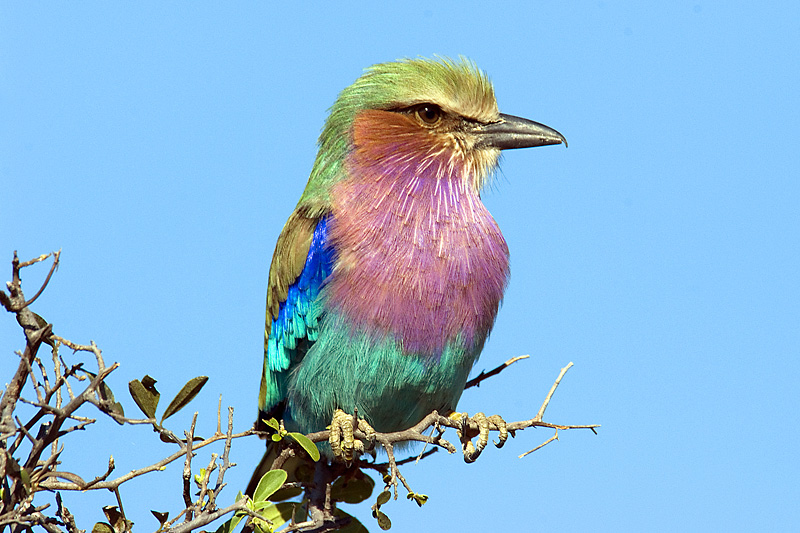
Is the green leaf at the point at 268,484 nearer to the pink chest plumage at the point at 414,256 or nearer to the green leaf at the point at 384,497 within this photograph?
the green leaf at the point at 384,497

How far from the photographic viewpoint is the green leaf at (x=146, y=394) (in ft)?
12.2

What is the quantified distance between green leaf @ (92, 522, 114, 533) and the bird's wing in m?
1.64

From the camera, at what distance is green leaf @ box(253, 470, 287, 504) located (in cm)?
412

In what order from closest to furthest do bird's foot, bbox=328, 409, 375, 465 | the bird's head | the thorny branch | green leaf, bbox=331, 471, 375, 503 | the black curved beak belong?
the thorny branch → bird's foot, bbox=328, 409, 375, 465 → green leaf, bbox=331, 471, 375, 503 → the bird's head → the black curved beak

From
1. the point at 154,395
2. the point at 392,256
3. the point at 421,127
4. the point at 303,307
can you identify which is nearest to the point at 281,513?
the point at 303,307

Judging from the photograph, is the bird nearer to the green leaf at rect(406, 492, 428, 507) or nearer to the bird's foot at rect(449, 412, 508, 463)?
the bird's foot at rect(449, 412, 508, 463)

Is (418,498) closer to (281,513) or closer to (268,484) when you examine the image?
(268,484)

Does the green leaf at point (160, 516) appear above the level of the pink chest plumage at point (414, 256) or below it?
below

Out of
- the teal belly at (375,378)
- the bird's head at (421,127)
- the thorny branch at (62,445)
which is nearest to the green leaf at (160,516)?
the thorny branch at (62,445)

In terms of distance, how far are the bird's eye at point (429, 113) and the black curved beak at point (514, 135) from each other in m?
0.26

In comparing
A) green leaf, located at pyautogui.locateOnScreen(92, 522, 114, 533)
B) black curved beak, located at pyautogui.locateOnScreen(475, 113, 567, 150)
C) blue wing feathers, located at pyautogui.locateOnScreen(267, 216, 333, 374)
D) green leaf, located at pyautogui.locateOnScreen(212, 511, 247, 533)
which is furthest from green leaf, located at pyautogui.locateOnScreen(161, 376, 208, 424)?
black curved beak, located at pyautogui.locateOnScreen(475, 113, 567, 150)

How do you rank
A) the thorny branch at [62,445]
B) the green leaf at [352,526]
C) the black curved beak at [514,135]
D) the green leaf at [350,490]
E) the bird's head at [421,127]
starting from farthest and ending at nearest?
1. the black curved beak at [514,135]
2. the bird's head at [421,127]
3. the green leaf at [350,490]
4. the green leaf at [352,526]
5. the thorny branch at [62,445]

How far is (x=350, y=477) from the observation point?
5273mm

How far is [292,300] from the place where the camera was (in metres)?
5.30
